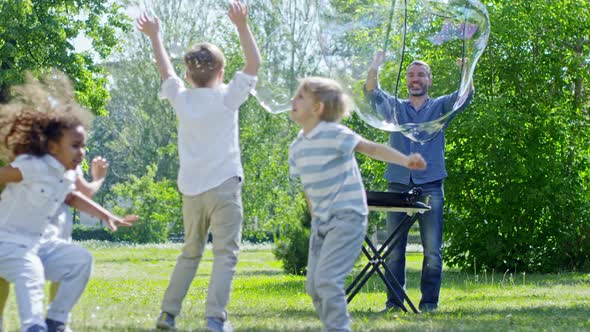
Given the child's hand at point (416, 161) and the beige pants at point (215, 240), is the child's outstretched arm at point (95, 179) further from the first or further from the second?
the child's hand at point (416, 161)

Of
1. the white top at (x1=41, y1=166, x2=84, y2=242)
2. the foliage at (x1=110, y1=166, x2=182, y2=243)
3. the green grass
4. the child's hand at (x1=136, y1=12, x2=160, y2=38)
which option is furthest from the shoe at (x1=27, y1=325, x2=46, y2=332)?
the foliage at (x1=110, y1=166, x2=182, y2=243)

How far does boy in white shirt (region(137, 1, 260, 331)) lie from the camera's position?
5539mm

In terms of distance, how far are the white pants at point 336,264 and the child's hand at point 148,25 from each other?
1712mm

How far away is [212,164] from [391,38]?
2.38 metres

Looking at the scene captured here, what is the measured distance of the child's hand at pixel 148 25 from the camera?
5949mm

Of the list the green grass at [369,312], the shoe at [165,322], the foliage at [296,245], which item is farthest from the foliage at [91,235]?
the shoe at [165,322]

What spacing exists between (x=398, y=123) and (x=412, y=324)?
1.77 metres

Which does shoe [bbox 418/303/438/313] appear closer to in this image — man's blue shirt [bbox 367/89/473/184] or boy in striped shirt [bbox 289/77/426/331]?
man's blue shirt [bbox 367/89/473/184]

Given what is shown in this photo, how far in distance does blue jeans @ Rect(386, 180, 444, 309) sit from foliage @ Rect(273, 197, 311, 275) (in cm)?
919

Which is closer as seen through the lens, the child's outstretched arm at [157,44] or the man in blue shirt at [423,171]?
the child's outstretched arm at [157,44]

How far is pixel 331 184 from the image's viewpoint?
5.21m

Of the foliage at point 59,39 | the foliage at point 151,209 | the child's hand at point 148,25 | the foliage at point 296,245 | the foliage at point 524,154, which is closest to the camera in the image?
the child's hand at point 148,25

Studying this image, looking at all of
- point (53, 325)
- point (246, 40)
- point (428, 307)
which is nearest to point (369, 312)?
point (428, 307)

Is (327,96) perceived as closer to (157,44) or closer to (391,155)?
(391,155)
